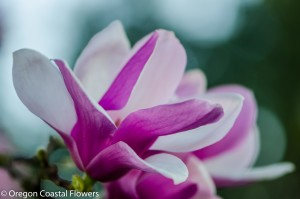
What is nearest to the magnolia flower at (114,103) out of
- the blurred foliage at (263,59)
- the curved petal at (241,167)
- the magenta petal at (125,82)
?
the magenta petal at (125,82)

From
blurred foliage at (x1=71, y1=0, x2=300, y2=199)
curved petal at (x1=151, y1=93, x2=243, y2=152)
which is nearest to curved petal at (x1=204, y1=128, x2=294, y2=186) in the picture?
curved petal at (x1=151, y1=93, x2=243, y2=152)

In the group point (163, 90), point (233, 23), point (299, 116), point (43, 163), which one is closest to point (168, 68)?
point (163, 90)

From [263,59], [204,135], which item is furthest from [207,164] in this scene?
[263,59]

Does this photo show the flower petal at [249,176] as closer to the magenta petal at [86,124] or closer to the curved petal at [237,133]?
the curved petal at [237,133]

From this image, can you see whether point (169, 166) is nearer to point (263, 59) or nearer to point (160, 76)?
point (160, 76)

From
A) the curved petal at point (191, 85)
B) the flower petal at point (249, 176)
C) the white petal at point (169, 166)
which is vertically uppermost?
the white petal at point (169, 166)

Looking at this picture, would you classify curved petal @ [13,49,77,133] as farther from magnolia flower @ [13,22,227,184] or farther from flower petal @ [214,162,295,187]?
flower petal @ [214,162,295,187]
